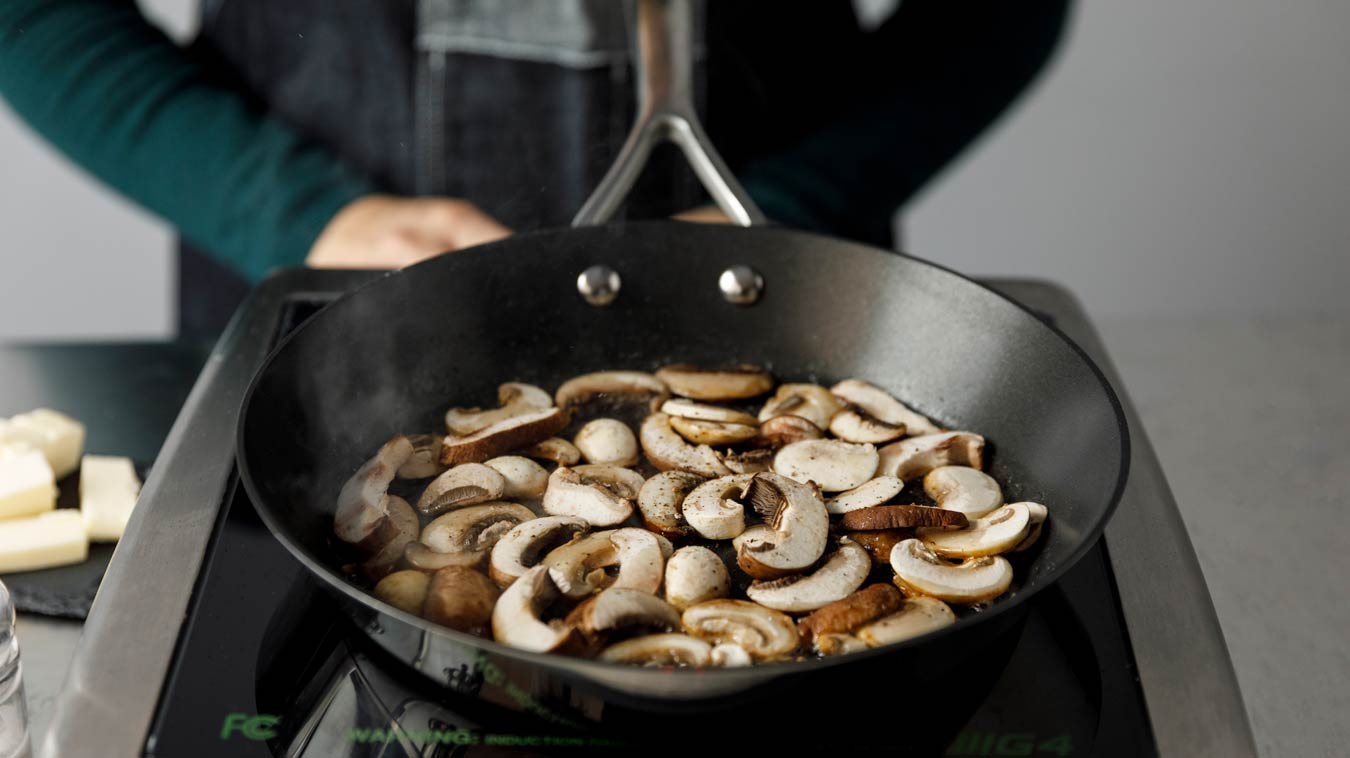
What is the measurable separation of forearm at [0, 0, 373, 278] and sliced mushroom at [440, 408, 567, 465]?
0.47 meters

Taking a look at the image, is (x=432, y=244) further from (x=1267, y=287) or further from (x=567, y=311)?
(x=1267, y=287)

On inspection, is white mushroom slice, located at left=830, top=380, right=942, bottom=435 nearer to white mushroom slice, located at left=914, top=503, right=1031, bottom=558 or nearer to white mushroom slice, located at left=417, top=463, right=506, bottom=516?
white mushroom slice, located at left=914, top=503, right=1031, bottom=558

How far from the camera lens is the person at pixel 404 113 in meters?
1.19

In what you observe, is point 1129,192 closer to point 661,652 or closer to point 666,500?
point 666,500

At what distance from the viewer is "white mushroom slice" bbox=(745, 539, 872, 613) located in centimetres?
64

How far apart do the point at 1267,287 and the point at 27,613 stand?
2093mm

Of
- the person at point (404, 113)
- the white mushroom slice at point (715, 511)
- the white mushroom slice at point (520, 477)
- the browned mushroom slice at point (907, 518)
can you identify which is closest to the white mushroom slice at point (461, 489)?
the white mushroom slice at point (520, 477)

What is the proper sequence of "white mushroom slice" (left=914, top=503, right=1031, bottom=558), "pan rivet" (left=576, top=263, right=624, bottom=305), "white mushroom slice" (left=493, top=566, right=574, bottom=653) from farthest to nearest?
"pan rivet" (left=576, top=263, right=624, bottom=305), "white mushroom slice" (left=914, top=503, right=1031, bottom=558), "white mushroom slice" (left=493, top=566, right=574, bottom=653)

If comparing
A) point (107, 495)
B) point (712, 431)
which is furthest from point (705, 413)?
point (107, 495)

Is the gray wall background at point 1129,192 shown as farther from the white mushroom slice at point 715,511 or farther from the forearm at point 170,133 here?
the white mushroom slice at point 715,511

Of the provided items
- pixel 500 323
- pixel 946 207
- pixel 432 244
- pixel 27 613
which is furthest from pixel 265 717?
pixel 946 207

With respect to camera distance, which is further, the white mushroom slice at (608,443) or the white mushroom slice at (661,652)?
the white mushroom slice at (608,443)

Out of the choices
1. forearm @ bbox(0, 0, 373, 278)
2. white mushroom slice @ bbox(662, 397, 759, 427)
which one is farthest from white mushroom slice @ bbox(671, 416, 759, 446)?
forearm @ bbox(0, 0, 373, 278)

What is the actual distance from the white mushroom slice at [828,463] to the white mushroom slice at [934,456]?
0.02 meters
